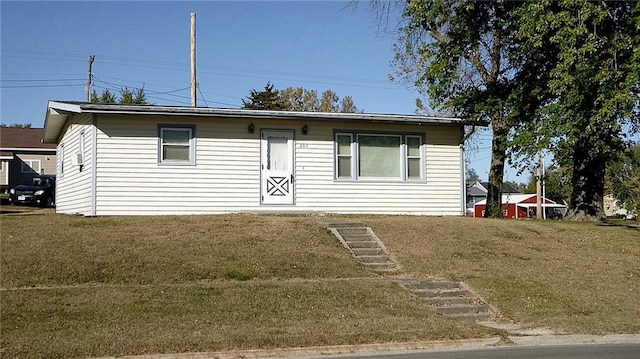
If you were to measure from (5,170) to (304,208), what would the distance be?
113 feet

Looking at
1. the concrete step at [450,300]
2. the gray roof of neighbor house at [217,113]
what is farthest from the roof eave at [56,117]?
the concrete step at [450,300]

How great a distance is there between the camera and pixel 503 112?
2584cm

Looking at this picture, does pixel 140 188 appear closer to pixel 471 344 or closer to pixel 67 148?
pixel 67 148

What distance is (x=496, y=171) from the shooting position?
1091 inches

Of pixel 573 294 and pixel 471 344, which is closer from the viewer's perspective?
pixel 471 344

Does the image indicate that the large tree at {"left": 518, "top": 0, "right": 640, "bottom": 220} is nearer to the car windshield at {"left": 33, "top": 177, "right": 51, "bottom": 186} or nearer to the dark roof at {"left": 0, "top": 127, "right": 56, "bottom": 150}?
the car windshield at {"left": 33, "top": 177, "right": 51, "bottom": 186}

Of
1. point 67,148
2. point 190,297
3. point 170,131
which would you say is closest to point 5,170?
point 67,148

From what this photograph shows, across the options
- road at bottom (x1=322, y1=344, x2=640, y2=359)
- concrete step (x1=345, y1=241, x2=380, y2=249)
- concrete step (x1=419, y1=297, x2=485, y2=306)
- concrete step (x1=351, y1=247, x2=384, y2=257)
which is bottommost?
road at bottom (x1=322, y1=344, x2=640, y2=359)

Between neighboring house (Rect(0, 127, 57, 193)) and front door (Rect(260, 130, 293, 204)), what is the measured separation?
3262 cm

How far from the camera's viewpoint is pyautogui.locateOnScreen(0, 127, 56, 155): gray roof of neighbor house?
50.5 m

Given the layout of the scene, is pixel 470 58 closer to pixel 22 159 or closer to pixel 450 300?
pixel 450 300

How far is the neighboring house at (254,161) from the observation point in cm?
2094

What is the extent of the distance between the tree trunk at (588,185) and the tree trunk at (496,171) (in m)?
2.57

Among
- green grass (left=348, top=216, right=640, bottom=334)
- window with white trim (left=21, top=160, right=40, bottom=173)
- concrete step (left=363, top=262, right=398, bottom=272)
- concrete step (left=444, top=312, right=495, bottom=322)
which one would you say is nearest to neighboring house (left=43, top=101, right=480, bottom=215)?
green grass (left=348, top=216, right=640, bottom=334)
